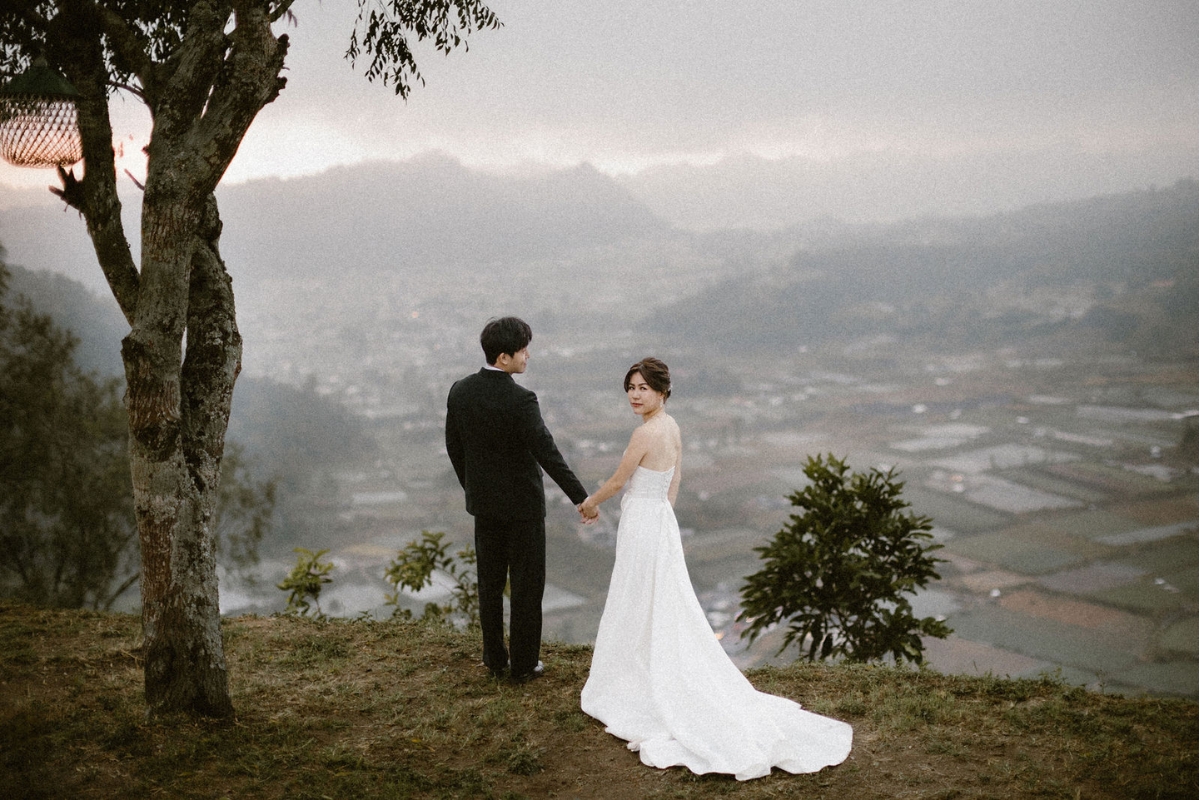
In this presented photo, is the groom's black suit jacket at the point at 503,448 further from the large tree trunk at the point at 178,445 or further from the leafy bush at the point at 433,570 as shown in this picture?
the leafy bush at the point at 433,570

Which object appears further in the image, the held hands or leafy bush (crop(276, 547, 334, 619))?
leafy bush (crop(276, 547, 334, 619))

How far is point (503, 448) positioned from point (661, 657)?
1523 millimetres

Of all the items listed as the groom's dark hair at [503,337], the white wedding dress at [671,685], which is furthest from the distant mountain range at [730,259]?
the white wedding dress at [671,685]

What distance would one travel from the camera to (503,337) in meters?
4.80

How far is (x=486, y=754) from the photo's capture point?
421cm

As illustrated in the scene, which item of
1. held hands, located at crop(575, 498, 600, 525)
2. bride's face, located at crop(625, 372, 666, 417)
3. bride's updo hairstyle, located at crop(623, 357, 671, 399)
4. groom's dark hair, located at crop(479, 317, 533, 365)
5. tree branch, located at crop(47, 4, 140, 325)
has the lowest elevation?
held hands, located at crop(575, 498, 600, 525)

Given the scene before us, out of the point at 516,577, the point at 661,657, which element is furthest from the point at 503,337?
the point at 661,657

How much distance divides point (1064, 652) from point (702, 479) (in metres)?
20.2

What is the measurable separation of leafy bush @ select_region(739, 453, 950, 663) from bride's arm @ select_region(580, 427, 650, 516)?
2.46m

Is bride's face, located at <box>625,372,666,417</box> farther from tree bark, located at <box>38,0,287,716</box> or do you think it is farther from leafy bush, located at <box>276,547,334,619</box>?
leafy bush, located at <box>276,547,334,619</box>

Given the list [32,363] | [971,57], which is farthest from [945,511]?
[971,57]

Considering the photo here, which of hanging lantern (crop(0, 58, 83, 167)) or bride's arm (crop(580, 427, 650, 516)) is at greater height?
hanging lantern (crop(0, 58, 83, 167))

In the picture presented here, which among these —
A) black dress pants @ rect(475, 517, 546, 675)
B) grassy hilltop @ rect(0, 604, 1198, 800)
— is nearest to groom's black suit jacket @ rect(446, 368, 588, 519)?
black dress pants @ rect(475, 517, 546, 675)

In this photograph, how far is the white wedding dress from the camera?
408 centimetres
